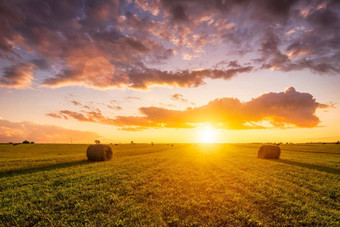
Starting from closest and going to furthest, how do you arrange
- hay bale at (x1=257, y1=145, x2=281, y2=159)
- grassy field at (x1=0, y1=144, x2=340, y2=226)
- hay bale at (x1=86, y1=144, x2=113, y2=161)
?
grassy field at (x1=0, y1=144, x2=340, y2=226) → hay bale at (x1=86, y1=144, x2=113, y2=161) → hay bale at (x1=257, y1=145, x2=281, y2=159)

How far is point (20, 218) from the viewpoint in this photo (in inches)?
290

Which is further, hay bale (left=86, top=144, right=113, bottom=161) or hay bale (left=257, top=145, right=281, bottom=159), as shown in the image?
hay bale (left=257, top=145, right=281, bottom=159)

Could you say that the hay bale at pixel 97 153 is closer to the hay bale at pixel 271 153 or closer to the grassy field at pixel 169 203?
the grassy field at pixel 169 203

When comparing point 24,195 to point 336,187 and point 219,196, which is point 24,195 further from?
point 336,187

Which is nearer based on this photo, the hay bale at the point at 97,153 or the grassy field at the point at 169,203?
the grassy field at the point at 169,203

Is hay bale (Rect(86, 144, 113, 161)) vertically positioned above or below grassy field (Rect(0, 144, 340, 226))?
above

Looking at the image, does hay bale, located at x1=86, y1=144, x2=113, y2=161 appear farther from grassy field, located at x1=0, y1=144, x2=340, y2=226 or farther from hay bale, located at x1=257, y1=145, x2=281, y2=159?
hay bale, located at x1=257, y1=145, x2=281, y2=159

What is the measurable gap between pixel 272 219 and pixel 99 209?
740cm

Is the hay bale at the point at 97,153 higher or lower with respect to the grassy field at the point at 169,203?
higher

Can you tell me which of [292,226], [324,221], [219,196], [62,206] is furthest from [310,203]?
[62,206]

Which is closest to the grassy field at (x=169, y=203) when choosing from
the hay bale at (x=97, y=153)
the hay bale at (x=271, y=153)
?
the hay bale at (x=97, y=153)

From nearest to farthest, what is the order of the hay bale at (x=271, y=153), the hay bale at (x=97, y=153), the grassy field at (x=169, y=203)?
the grassy field at (x=169, y=203)
the hay bale at (x=97, y=153)
the hay bale at (x=271, y=153)

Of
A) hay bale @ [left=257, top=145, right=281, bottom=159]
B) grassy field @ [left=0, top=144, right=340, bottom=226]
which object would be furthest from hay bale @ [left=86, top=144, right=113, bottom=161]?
hay bale @ [left=257, top=145, right=281, bottom=159]

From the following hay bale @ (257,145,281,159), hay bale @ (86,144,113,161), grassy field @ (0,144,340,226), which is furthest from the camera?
hay bale @ (257,145,281,159)
